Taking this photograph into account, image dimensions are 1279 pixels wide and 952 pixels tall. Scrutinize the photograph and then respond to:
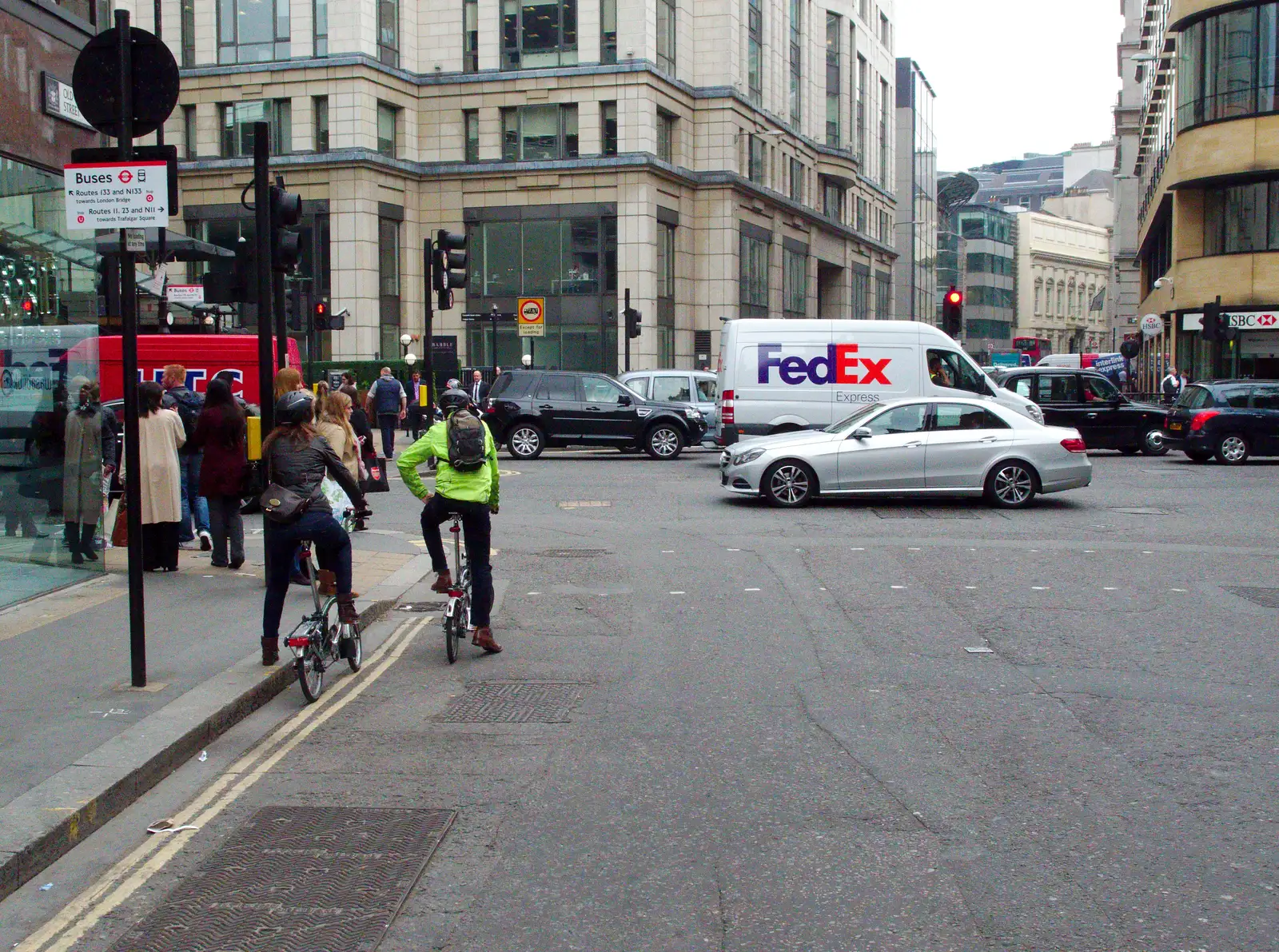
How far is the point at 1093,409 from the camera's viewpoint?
89.8 ft

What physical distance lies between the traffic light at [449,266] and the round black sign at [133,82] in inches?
544

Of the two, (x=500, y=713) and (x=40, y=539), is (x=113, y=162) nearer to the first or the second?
(x=500, y=713)

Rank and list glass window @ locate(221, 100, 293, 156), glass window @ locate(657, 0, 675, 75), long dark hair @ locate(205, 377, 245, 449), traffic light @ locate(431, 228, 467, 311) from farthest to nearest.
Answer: glass window @ locate(657, 0, 675, 75) < glass window @ locate(221, 100, 293, 156) < traffic light @ locate(431, 228, 467, 311) < long dark hair @ locate(205, 377, 245, 449)

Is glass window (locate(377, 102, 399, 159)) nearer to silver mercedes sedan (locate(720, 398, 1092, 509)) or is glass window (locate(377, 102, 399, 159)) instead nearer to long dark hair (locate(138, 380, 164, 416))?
silver mercedes sedan (locate(720, 398, 1092, 509))

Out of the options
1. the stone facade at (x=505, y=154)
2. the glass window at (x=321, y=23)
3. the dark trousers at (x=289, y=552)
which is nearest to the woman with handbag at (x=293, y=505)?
the dark trousers at (x=289, y=552)

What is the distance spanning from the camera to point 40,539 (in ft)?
37.0

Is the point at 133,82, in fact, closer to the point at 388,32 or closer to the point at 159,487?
the point at 159,487

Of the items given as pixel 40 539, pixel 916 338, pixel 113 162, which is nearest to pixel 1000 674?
pixel 113 162

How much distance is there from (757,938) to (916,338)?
20.1m

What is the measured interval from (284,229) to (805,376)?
13.2 m

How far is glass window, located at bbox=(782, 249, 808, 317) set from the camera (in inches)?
2387

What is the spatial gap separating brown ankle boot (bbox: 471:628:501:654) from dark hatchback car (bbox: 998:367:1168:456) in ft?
65.8

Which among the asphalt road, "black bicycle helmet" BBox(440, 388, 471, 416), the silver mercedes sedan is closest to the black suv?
the silver mercedes sedan

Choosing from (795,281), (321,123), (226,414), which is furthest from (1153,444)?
(795,281)
